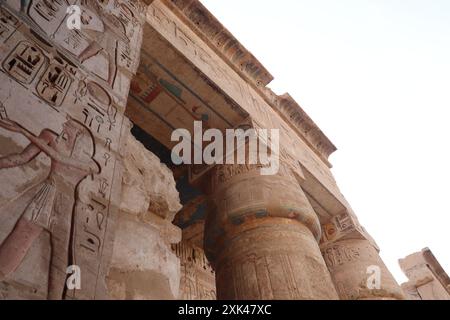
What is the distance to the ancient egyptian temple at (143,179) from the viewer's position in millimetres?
1293

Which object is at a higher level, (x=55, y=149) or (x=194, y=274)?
(x=194, y=274)

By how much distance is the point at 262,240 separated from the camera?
301cm

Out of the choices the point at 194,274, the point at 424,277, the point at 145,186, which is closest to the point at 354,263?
the point at 194,274

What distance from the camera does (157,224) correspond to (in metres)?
1.95

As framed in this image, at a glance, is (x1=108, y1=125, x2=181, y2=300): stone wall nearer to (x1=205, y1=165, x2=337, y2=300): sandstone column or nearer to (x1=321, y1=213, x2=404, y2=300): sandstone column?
(x1=205, y1=165, x2=337, y2=300): sandstone column

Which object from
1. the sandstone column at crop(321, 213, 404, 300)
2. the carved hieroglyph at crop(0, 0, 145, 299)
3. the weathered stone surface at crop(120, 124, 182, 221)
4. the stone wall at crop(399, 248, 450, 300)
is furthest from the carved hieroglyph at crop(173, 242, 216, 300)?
the stone wall at crop(399, 248, 450, 300)

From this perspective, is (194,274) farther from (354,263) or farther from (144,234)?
(144,234)

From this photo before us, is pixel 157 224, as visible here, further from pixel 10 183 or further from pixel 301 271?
pixel 301 271

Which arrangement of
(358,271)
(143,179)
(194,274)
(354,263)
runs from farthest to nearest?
(194,274)
(354,263)
(358,271)
(143,179)

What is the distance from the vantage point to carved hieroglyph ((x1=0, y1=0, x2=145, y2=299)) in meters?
1.17

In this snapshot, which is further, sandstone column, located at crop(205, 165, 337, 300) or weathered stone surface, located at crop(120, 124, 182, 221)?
sandstone column, located at crop(205, 165, 337, 300)

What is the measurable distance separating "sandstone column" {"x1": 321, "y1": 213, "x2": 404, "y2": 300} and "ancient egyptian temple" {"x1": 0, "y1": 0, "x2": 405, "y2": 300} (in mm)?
19

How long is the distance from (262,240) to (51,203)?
201 centimetres

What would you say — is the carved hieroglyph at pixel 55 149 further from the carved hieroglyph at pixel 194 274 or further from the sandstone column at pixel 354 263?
the sandstone column at pixel 354 263
